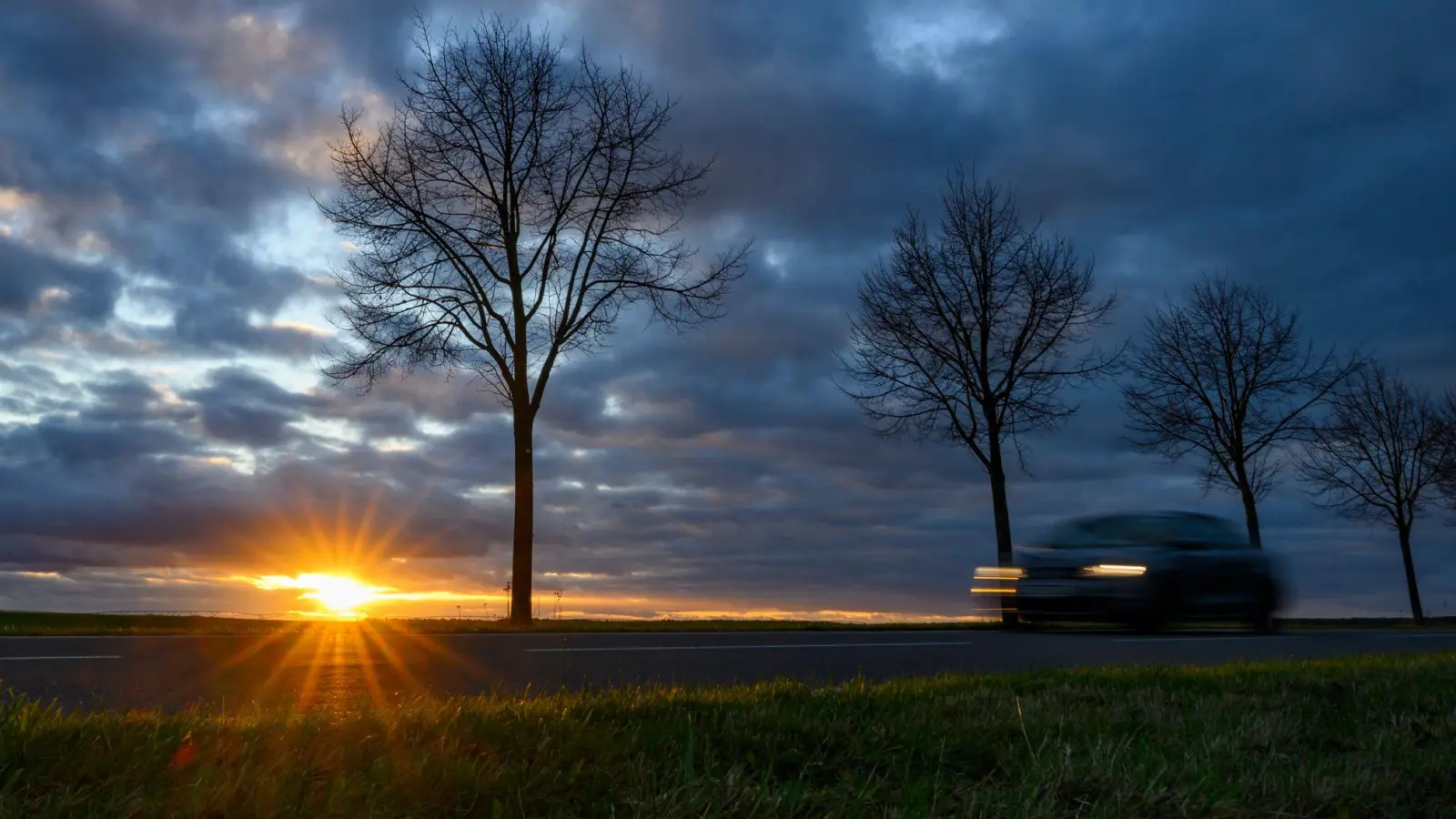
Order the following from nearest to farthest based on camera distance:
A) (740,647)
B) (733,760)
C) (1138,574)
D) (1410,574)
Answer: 1. (733,760)
2. (740,647)
3. (1138,574)
4. (1410,574)

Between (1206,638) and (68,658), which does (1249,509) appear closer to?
(1206,638)

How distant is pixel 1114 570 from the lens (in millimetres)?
14406

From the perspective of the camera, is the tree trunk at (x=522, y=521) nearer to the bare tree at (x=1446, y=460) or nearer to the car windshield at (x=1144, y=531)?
the car windshield at (x=1144, y=531)

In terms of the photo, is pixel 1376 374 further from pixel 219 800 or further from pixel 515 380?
pixel 219 800

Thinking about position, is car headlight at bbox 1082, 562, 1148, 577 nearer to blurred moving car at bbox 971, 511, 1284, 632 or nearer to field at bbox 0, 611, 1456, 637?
blurred moving car at bbox 971, 511, 1284, 632

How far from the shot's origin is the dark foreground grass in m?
3.42

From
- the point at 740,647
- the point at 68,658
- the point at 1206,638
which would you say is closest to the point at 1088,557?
the point at 1206,638

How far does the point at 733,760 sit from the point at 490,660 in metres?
5.22

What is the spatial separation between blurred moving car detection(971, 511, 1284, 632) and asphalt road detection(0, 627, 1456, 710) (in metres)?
0.70

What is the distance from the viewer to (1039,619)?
49.8 feet

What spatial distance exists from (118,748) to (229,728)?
54 centimetres

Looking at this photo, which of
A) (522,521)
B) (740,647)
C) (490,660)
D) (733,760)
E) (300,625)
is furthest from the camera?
(522,521)

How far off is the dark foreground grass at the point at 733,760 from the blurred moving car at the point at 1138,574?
848 centimetres

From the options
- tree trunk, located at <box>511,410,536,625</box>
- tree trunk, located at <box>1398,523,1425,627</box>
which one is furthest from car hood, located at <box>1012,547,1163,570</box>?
tree trunk, located at <box>1398,523,1425,627</box>
